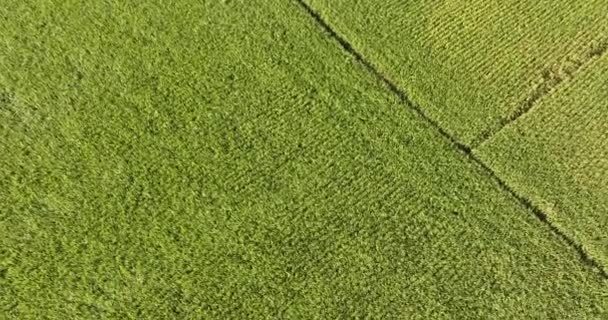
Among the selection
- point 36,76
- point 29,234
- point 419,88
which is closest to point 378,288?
point 419,88

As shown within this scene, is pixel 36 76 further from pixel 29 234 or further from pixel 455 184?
pixel 455 184

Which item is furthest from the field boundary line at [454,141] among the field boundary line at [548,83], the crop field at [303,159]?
the field boundary line at [548,83]

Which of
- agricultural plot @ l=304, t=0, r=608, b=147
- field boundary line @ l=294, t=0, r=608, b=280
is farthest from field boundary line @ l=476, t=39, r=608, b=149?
field boundary line @ l=294, t=0, r=608, b=280

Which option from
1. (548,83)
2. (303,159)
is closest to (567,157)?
(548,83)

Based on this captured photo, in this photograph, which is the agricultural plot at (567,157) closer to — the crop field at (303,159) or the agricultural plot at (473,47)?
the crop field at (303,159)

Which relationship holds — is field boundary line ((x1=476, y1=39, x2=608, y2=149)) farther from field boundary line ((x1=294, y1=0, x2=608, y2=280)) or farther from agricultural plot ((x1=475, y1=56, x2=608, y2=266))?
field boundary line ((x1=294, y1=0, x2=608, y2=280))

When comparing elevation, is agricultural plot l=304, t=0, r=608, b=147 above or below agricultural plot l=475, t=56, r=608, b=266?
above

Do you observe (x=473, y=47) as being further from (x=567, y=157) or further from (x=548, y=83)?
(x=567, y=157)
